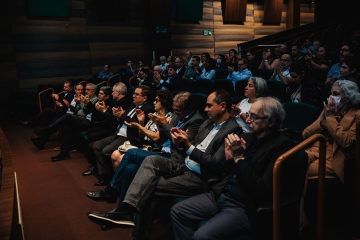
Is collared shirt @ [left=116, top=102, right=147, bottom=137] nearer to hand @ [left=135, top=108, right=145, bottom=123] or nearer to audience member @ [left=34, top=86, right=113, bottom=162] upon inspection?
hand @ [left=135, top=108, right=145, bottom=123]

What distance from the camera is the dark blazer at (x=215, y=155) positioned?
1747 mm

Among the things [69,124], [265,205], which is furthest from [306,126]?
[69,124]

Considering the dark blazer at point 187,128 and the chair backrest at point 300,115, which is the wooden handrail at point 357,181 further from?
the dark blazer at point 187,128

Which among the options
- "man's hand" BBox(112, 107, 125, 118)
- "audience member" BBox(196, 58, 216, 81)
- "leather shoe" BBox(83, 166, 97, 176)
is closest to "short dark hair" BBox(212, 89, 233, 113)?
"man's hand" BBox(112, 107, 125, 118)

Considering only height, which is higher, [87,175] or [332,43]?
[332,43]

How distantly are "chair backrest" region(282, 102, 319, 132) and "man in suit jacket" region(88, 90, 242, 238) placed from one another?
2.23ft

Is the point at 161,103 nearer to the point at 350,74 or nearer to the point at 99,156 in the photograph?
the point at 99,156

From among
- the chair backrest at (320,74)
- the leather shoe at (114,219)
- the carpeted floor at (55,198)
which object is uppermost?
the chair backrest at (320,74)

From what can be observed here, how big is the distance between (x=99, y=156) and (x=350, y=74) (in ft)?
7.94

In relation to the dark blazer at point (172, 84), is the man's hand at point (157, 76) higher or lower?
higher

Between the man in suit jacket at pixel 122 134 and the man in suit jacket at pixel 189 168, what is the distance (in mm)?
850

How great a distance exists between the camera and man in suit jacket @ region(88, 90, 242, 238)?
183 cm

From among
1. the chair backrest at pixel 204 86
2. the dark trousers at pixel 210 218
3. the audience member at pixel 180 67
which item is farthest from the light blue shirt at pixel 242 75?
the dark trousers at pixel 210 218

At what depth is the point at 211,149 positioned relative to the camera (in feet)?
6.14
